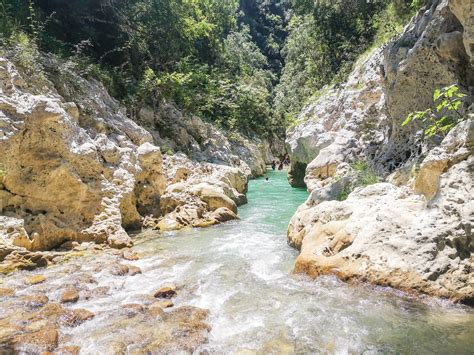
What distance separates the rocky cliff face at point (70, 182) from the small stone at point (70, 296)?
2.27 m

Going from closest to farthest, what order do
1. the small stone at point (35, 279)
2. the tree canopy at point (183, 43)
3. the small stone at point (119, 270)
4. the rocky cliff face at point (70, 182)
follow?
the small stone at point (35, 279)
the small stone at point (119, 270)
the rocky cliff face at point (70, 182)
the tree canopy at point (183, 43)

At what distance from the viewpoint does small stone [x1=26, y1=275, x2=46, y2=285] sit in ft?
23.8

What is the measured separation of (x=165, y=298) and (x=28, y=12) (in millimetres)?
16440

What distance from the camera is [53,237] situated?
31.0ft

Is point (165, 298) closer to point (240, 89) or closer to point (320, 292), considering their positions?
→ point (320, 292)

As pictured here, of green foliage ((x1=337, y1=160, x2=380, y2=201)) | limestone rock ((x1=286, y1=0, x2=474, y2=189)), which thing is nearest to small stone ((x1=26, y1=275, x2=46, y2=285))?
green foliage ((x1=337, y1=160, x2=380, y2=201))

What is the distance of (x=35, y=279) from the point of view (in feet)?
24.2

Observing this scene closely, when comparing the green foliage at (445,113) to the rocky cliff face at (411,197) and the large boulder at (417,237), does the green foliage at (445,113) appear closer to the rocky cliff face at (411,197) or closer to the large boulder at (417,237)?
the rocky cliff face at (411,197)

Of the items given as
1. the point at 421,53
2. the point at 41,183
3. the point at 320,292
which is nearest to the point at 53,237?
the point at 41,183

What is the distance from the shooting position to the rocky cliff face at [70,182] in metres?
9.12

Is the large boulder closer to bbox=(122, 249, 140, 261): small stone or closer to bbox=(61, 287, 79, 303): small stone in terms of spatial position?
bbox=(122, 249, 140, 261): small stone

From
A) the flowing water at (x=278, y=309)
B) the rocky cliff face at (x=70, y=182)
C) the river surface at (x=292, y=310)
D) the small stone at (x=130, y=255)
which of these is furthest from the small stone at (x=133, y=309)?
the rocky cliff face at (x=70, y=182)

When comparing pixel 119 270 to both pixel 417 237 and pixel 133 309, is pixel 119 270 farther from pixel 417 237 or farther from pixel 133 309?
pixel 417 237

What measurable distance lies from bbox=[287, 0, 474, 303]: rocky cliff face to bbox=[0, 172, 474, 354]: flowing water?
1.42ft
